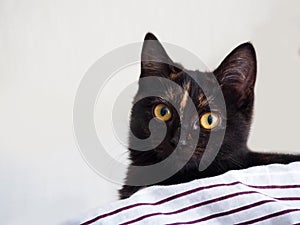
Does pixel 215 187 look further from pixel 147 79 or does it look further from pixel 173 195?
pixel 147 79

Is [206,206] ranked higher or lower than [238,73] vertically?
lower

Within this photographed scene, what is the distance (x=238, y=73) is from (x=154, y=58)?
152 millimetres

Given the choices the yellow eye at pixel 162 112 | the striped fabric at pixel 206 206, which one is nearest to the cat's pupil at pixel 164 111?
the yellow eye at pixel 162 112

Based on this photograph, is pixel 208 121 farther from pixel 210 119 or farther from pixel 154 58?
pixel 154 58

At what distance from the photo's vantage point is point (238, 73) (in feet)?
3.24

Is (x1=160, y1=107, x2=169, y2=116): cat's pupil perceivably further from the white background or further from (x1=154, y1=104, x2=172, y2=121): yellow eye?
the white background

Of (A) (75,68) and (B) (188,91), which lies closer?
(B) (188,91)

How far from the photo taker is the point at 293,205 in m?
0.73

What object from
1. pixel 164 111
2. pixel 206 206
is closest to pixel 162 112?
pixel 164 111

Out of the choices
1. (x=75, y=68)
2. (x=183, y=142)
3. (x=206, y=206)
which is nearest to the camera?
(x=206, y=206)

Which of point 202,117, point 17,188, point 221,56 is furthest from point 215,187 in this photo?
point 221,56

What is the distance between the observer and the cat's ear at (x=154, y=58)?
1.00 m

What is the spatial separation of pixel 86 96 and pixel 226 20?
37 cm

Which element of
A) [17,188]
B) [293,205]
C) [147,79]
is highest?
[147,79]
